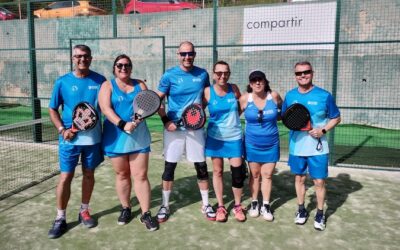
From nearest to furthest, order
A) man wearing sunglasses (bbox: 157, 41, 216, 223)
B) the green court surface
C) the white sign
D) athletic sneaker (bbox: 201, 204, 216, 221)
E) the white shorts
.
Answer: the green court surface, man wearing sunglasses (bbox: 157, 41, 216, 223), the white shorts, athletic sneaker (bbox: 201, 204, 216, 221), the white sign

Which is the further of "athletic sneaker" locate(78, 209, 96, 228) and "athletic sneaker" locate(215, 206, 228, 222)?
"athletic sneaker" locate(215, 206, 228, 222)

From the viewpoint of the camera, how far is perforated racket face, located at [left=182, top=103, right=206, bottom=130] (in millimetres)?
3986

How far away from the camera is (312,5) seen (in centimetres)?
941

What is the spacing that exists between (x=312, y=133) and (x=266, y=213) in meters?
1.11

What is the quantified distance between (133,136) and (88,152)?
0.51 m

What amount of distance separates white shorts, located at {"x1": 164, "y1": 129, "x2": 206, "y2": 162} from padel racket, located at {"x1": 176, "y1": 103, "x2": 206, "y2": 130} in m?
0.27

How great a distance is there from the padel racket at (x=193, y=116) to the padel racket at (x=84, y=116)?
93 centimetres

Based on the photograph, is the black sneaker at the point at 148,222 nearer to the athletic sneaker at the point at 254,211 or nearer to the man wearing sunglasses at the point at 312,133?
the athletic sneaker at the point at 254,211

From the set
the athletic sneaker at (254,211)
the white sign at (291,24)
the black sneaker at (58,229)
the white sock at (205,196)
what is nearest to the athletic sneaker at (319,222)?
the athletic sneaker at (254,211)

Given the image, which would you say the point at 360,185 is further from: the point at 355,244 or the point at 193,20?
the point at 193,20

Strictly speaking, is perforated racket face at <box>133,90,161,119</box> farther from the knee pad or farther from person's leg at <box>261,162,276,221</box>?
person's leg at <box>261,162,276,221</box>

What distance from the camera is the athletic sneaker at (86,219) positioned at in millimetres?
4164

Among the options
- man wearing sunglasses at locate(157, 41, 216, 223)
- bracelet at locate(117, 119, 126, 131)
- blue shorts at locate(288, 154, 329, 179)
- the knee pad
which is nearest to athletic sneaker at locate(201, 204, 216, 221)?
man wearing sunglasses at locate(157, 41, 216, 223)

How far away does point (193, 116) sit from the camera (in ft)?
13.1
